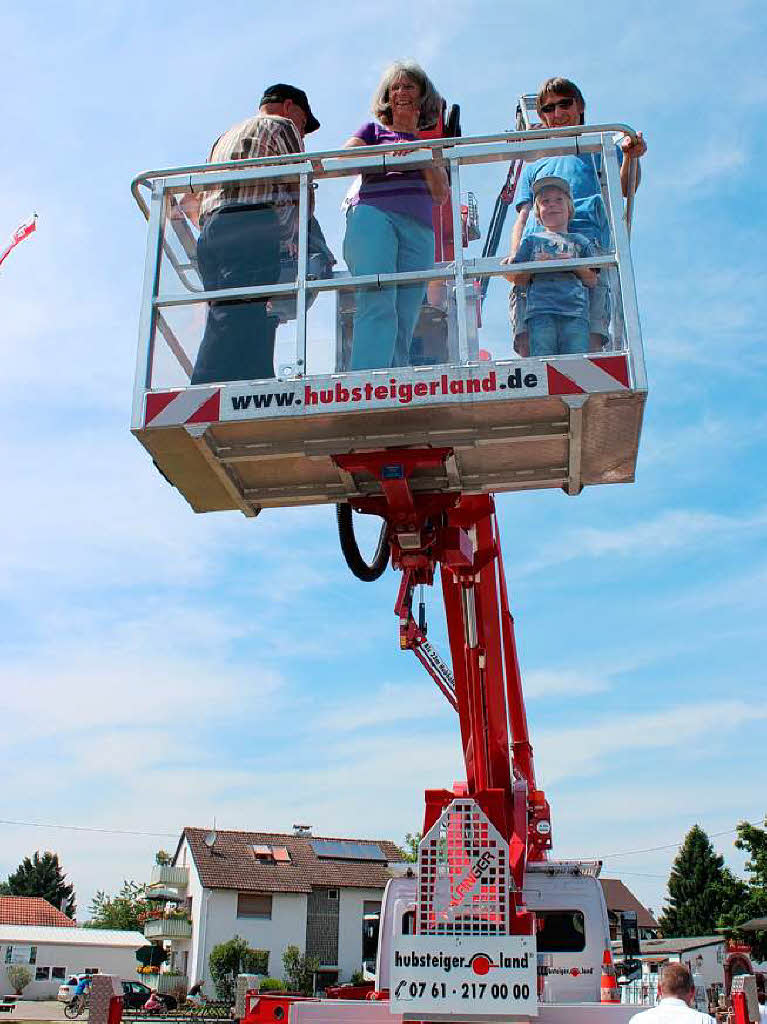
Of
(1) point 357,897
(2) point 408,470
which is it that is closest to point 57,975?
(1) point 357,897

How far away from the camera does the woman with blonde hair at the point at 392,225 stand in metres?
5.64

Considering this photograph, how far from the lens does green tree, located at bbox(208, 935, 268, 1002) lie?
43.6 metres

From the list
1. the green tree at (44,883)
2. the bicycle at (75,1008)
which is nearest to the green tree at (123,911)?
the green tree at (44,883)

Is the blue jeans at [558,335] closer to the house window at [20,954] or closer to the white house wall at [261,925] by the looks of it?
the white house wall at [261,925]

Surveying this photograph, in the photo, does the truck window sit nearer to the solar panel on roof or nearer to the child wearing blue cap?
the child wearing blue cap

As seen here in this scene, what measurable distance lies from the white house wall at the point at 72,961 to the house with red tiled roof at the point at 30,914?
7.54 metres

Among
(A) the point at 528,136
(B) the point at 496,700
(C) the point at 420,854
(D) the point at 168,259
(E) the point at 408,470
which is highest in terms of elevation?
(A) the point at 528,136

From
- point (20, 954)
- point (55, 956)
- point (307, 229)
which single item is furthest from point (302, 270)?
point (55, 956)

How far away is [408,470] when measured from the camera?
5.96 meters

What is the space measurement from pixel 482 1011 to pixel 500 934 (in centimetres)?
40

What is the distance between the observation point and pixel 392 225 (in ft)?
19.3

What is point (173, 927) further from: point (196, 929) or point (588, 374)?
point (588, 374)

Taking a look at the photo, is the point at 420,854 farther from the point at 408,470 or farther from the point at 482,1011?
the point at 408,470

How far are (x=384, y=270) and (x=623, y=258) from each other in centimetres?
137
